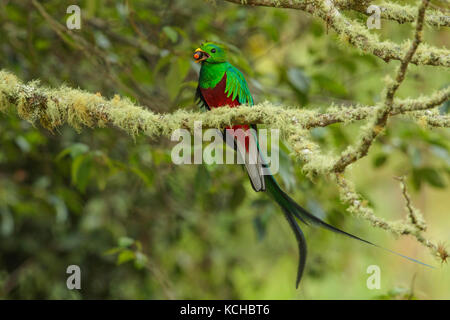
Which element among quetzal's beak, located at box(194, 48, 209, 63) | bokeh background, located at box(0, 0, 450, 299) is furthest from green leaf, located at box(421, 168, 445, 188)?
quetzal's beak, located at box(194, 48, 209, 63)

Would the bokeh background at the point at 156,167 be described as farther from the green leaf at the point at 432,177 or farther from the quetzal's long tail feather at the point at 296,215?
the quetzal's long tail feather at the point at 296,215

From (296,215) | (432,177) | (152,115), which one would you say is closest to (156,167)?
(152,115)

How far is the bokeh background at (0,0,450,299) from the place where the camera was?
7.83 feet

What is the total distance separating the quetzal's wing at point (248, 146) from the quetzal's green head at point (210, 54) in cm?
6

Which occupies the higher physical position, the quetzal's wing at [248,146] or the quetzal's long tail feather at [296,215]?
the quetzal's wing at [248,146]

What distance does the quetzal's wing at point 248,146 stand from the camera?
1806 millimetres

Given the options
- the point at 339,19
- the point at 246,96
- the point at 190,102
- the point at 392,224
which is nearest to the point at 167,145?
the point at 190,102

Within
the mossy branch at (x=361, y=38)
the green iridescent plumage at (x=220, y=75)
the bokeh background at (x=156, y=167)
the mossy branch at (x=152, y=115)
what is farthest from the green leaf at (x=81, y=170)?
the mossy branch at (x=361, y=38)

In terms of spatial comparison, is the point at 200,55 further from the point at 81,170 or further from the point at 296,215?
the point at 296,215

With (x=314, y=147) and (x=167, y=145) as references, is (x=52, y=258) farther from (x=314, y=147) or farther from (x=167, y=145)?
(x=314, y=147)

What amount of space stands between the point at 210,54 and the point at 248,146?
0.46 metres

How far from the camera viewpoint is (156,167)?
270 centimetres

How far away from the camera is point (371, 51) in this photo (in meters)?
1.39
